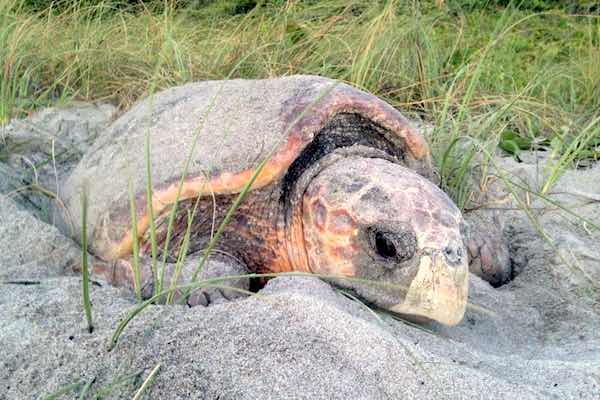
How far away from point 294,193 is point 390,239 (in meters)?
0.35

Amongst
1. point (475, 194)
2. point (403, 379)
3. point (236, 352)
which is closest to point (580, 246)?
point (475, 194)

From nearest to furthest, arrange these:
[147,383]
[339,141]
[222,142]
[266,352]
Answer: [147,383] < [266,352] < [222,142] < [339,141]

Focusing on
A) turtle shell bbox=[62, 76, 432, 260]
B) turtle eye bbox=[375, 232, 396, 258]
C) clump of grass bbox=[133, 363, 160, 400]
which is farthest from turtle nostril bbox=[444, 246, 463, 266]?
clump of grass bbox=[133, 363, 160, 400]

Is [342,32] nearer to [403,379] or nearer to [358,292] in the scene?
[358,292]

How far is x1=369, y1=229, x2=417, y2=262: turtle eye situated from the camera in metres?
1.45

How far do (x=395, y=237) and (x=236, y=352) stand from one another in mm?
597

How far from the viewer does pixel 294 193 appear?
170 cm

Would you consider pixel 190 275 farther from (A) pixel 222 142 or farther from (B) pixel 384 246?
(B) pixel 384 246

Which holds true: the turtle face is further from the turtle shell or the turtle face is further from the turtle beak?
the turtle shell

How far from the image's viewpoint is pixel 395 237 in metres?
1.47

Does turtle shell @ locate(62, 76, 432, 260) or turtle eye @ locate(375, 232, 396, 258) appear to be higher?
turtle shell @ locate(62, 76, 432, 260)

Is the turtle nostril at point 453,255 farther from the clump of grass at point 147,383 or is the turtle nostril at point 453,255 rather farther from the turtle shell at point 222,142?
the clump of grass at point 147,383

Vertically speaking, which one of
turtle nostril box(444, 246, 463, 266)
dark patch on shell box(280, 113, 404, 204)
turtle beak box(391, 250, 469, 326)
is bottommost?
turtle beak box(391, 250, 469, 326)

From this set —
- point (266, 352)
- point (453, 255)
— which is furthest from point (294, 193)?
point (266, 352)
